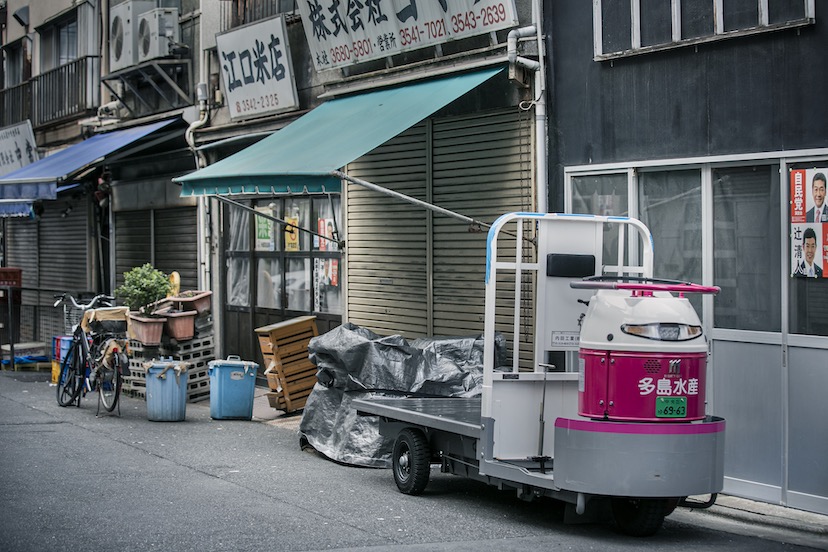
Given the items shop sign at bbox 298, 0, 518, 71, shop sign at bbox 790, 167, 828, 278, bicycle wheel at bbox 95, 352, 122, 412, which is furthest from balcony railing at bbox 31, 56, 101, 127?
shop sign at bbox 790, 167, 828, 278

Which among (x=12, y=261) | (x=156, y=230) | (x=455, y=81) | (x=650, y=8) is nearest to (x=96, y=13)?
(x=156, y=230)

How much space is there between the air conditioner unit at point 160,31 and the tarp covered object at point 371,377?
374 inches

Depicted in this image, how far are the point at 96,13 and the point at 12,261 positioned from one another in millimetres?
7887

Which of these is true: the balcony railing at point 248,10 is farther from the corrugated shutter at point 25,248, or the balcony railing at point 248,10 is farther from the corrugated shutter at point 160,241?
the corrugated shutter at point 25,248

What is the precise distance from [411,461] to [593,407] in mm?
2258

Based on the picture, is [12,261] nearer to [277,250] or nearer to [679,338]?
[277,250]

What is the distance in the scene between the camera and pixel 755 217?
9750 millimetres

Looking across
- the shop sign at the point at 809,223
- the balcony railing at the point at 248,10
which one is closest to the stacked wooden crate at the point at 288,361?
the balcony railing at the point at 248,10

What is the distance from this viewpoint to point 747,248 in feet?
32.3

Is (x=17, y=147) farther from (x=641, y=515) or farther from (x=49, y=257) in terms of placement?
(x=641, y=515)

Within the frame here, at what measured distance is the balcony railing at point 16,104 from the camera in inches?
1065

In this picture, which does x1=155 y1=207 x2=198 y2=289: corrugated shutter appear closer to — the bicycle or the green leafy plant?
the bicycle

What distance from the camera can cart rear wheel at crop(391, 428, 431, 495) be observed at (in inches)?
376

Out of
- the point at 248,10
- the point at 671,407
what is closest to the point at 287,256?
the point at 248,10
